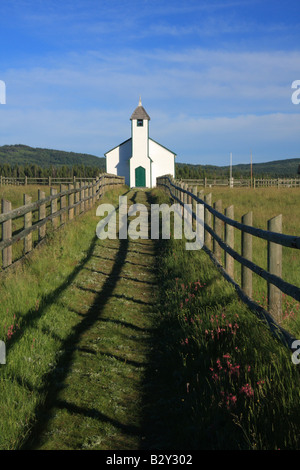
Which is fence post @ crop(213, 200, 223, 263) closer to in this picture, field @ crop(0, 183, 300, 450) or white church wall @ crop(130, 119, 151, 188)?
field @ crop(0, 183, 300, 450)

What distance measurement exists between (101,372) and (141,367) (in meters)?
0.46

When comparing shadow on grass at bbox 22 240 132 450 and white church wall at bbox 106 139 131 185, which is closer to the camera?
shadow on grass at bbox 22 240 132 450

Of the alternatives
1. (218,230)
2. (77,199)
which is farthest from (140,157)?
(218,230)

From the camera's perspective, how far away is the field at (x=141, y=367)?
3.63 m

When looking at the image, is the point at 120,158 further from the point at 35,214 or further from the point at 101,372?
the point at 101,372

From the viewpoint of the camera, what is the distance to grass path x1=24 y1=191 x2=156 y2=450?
3822mm

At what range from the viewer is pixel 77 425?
3957mm

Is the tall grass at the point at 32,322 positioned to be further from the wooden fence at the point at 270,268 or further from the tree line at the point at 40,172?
the tree line at the point at 40,172

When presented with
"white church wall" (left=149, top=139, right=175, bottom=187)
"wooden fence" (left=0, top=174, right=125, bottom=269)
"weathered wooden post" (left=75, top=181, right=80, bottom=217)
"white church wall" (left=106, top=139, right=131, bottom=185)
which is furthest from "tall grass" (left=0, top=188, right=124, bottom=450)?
"white church wall" (left=149, top=139, right=175, bottom=187)

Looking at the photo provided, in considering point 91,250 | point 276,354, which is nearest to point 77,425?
point 276,354

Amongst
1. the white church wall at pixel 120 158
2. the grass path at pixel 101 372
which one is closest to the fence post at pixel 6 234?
the grass path at pixel 101 372

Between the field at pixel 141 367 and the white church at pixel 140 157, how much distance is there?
44.6 meters

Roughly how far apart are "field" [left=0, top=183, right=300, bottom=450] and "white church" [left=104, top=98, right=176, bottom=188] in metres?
44.6
